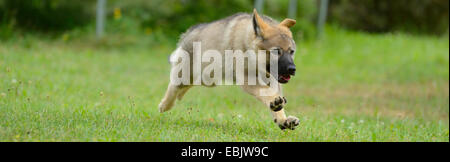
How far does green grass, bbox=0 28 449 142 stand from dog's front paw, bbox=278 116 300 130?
0.38ft

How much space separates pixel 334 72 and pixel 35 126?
10.1 meters

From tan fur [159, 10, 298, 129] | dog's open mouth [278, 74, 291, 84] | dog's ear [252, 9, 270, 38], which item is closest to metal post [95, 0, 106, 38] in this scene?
tan fur [159, 10, 298, 129]

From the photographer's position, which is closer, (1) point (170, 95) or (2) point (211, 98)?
(1) point (170, 95)

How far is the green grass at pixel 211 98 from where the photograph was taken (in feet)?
19.2

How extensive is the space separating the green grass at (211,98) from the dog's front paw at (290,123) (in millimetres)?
117

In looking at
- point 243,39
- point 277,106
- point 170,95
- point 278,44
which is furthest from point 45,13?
point 277,106

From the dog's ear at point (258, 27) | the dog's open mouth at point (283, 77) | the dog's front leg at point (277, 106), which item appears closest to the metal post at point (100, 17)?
the dog's front leg at point (277, 106)

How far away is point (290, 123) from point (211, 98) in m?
4.06

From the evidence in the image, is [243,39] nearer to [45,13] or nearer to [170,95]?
[170,95]

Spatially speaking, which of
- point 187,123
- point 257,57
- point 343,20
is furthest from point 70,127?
point 343,20

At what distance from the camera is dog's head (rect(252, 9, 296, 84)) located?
5.80 metres

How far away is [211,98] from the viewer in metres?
9.79

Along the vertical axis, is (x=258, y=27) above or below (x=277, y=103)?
above
